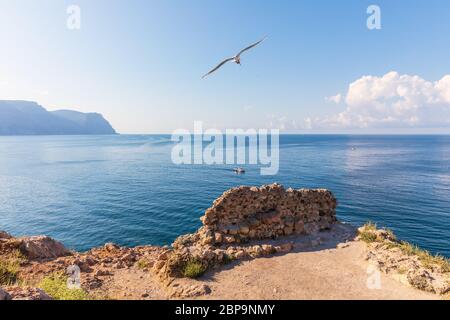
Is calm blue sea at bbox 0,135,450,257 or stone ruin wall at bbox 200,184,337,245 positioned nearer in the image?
stone ruin wall at bbox 200,184,337,245

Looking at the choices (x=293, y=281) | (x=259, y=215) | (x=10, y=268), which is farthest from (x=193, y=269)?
(x=10, y=268)

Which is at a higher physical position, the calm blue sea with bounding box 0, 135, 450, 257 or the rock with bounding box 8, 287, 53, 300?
the rock with bounding box 8, 287, 53, 300

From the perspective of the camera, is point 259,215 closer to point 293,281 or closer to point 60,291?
point 293,281

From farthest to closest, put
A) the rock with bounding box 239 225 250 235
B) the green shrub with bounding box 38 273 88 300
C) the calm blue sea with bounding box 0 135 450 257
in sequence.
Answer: the calm blue sea with bounding box 0 135 450 257 < the rock with bounding box 239 225 250 235 < the green shrub with bounding box 38 273 88 300

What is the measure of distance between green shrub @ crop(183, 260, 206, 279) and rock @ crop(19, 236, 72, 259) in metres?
7.77

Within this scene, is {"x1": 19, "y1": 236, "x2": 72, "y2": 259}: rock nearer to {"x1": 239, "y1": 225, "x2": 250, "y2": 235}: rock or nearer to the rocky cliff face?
the rocky cliff face

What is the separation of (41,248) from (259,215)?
476 inches

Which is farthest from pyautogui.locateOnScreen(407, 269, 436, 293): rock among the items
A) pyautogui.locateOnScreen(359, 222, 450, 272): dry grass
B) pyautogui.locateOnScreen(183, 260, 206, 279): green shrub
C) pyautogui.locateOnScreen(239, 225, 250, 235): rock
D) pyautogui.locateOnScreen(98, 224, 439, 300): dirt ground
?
pyautogui.locateOnScreen(183, 260, 206, 279): green shrub

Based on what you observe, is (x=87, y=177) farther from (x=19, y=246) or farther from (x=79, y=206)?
(x=19, y=246)

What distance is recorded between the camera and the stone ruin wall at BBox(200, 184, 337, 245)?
14.9 metres

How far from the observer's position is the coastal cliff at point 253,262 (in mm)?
10055

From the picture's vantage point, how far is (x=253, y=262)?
12.6 metres

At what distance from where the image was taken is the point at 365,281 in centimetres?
1086
